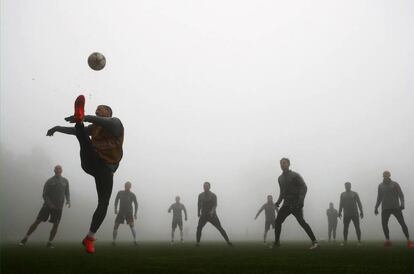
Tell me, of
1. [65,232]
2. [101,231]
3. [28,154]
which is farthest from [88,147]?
[28,154]

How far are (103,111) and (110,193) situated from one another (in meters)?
1.42

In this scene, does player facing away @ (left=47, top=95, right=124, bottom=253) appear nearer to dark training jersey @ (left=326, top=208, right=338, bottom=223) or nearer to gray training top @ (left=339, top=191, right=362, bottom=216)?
gray training top @ (left=339, top=191, right=362, bottom=216)

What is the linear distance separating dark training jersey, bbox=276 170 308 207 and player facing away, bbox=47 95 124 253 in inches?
222

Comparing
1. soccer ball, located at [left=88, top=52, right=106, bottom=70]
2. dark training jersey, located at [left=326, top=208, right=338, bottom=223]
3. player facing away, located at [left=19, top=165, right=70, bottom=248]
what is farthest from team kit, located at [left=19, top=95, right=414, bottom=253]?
dark training jersey, located at [left=326, top=208, right=338, bottom=223]

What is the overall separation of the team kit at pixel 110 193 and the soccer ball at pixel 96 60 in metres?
1.64

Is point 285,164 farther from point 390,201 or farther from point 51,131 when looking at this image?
Answer: point 51,131

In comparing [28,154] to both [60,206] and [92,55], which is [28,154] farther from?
[92,55]

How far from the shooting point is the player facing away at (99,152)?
610cm

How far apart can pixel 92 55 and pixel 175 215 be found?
14.6 metres

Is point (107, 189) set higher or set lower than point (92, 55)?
lower

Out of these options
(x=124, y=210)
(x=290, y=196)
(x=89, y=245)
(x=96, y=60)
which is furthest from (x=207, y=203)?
(x=89, y=245)

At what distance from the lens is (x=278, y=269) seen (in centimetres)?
509

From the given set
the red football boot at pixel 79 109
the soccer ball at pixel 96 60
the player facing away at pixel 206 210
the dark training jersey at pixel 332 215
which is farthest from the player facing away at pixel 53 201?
the dark training jersey at pixel 332 215

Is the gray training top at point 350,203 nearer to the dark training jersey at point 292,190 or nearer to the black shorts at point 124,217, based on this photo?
the dark training jersey at point 292,190
